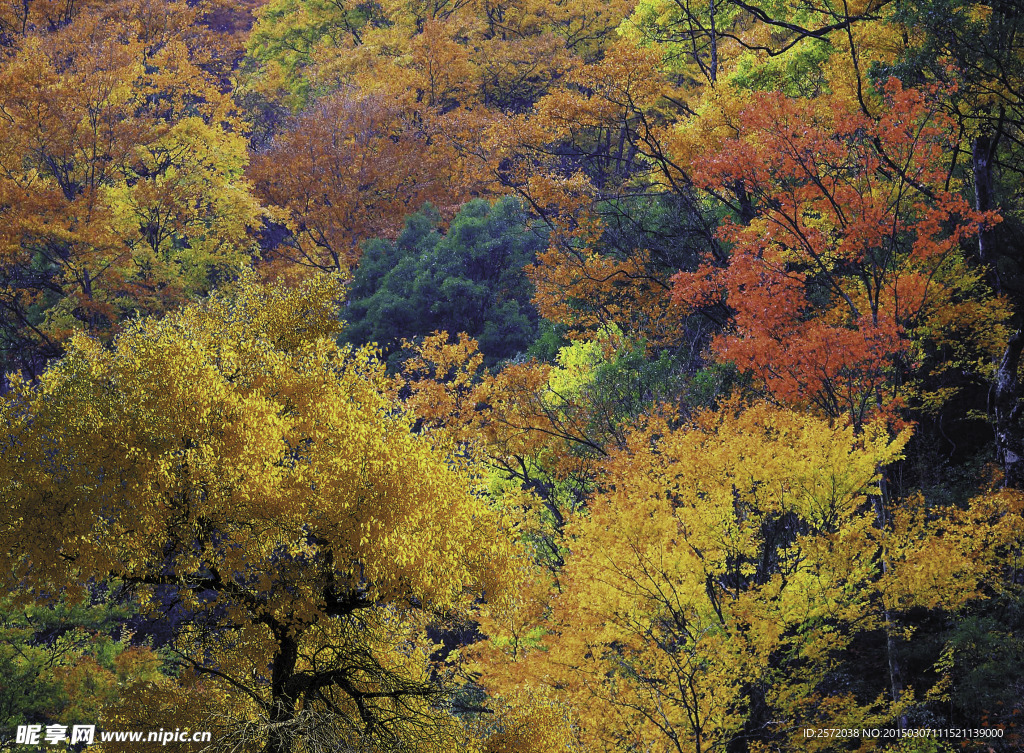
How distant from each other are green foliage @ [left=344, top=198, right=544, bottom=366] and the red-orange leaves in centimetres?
1038

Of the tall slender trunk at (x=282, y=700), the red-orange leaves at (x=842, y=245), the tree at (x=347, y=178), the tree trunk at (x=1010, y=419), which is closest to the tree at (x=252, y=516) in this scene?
the tall slender trunk at (x=282, y=700)

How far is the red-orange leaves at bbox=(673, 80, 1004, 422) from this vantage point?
16453 mm

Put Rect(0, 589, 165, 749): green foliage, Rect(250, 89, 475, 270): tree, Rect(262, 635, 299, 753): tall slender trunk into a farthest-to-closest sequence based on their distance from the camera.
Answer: Rect(250, 89, 475, 270): tree < Rect(0, 589, 165, 749): green foliage < Rect(262, 635, 299, 753): tall slender trunk

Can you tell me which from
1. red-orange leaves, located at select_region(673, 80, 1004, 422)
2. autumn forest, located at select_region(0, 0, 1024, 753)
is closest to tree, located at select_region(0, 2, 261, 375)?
autumn forest, located at select_region(0, 0, 1024, 753)

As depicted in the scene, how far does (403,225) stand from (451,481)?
69.4 ft

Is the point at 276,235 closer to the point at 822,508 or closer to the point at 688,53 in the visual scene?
the point at 688,53

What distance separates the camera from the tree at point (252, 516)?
10266mm

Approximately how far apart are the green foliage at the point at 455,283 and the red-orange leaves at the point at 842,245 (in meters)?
10.4

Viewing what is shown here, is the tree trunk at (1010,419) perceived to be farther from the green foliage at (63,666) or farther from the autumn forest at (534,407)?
the green foliage at (63,666)

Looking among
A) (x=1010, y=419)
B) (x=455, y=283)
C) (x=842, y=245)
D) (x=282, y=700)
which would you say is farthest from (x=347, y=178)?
(x=282, y=700)

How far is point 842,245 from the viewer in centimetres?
1736

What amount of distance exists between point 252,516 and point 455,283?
1831 cm

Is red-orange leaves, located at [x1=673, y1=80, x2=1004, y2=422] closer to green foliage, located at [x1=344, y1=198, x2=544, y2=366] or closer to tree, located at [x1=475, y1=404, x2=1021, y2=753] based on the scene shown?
tree, located at [x1=475, y1=404, x2=1021, y2=753]

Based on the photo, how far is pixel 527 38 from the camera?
38.9 m
